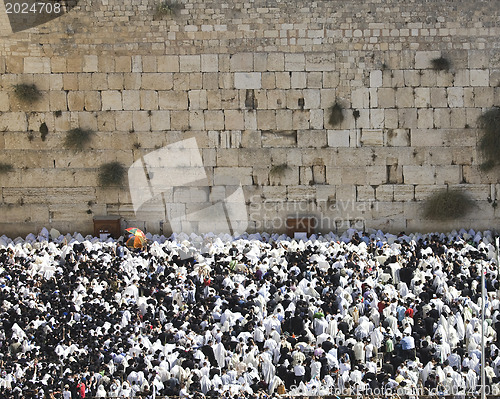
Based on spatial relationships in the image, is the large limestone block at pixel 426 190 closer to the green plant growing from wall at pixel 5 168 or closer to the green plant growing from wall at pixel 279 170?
the green plant growing from wall at pixel 279 170

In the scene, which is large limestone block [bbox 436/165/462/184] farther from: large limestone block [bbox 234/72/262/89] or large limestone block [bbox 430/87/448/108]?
large limestone block [bbox 234/72/262/89]

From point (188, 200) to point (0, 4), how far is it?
5825mm

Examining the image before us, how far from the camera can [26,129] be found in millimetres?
20297

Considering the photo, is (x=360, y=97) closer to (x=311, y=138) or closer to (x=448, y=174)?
(x=311, y=138)

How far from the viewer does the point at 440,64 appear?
19.9 m

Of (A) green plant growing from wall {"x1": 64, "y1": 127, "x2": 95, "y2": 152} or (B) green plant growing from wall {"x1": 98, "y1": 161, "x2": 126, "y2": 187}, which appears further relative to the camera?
(B) green plant growing from wall {"x1": 98, "y1": 161, "x2": 126, "y2": 187}

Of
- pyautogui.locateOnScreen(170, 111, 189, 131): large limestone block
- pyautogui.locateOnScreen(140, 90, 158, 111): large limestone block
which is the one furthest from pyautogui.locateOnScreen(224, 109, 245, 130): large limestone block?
pyautogui.locateOnScreen(140, 90, 158, 111): large limestone block

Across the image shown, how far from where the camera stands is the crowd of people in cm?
1435

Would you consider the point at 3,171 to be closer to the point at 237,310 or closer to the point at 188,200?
the point at 188,200

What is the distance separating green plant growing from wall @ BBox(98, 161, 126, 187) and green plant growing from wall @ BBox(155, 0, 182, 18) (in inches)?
131

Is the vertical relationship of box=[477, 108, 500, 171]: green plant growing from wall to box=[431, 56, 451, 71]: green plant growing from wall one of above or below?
below

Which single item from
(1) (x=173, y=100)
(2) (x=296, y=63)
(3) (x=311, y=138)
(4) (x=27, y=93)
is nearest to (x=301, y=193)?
(3) (x=311, y=138)

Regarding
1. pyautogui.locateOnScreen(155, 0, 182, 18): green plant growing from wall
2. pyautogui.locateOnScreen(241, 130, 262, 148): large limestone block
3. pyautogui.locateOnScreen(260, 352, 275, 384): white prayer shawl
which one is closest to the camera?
pyautogui.locateOnScreen(260, 352, 275, 384): white prayer shawl

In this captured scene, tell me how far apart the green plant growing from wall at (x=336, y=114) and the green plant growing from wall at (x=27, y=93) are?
6.31 meters
